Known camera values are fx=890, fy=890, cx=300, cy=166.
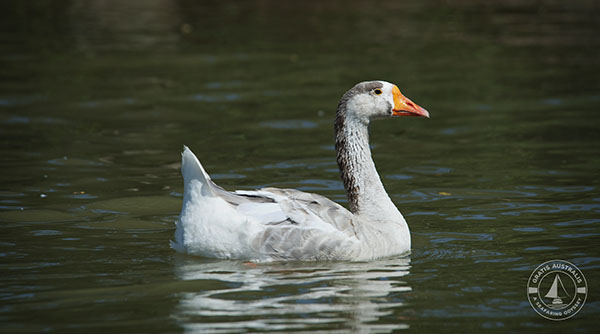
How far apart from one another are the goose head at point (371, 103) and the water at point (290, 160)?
1.53 metres

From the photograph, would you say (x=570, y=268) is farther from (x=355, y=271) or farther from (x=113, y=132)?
(x=113, y=132)

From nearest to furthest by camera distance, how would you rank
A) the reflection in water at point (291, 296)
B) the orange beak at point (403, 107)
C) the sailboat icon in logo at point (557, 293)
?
the reflection in water at point (291, 296), the sailboat icon in logo at point (557, 293), the orange beak at point (403, 107)

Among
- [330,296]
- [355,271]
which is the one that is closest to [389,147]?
[355,271]

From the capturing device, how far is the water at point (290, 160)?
796 centimetres

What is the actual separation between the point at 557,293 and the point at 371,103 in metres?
3.10

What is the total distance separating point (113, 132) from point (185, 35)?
40.3 ft

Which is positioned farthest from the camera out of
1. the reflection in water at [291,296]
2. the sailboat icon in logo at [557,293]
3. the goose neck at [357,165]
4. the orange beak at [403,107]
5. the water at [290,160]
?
the orange beak at [403,107]

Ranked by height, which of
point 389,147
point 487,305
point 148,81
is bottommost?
point 487,305

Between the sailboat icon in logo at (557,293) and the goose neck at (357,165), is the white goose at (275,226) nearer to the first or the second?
the goose neck at (357,165)

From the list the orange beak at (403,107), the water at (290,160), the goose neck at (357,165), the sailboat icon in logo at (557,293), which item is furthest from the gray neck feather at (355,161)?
the sailboat icon in logo at (557,293)

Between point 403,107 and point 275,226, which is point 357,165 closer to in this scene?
point 403,107

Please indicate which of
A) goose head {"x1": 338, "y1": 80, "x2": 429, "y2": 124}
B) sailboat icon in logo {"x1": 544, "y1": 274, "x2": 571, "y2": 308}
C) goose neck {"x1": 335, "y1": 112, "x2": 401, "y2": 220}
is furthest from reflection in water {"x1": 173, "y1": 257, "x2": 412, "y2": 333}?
goose head {"x1": 338, "y1": 80, "x2": 429, "y2": 124}

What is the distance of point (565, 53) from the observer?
75.2ft

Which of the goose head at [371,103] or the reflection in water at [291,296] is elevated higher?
the goose head at [371,103]
